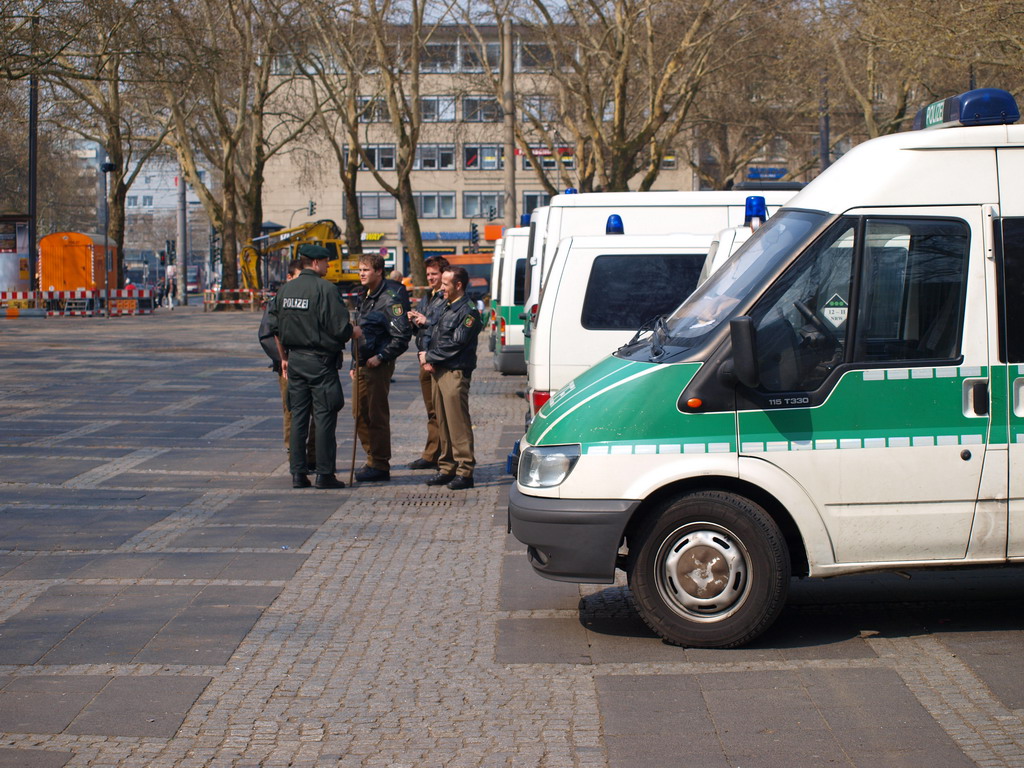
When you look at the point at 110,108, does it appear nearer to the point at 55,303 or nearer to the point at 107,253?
the point at 107,253

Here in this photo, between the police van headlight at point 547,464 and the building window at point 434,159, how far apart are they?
81.2 metres

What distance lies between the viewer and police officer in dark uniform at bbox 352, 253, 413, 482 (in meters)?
10.4

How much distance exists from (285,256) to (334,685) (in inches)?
1930

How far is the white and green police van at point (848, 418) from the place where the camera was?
5.62 metres

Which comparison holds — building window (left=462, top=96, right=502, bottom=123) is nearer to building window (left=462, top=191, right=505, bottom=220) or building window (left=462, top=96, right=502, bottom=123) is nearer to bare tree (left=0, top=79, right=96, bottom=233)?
bare tree (left=0, top=79, right=96, bottom=233)

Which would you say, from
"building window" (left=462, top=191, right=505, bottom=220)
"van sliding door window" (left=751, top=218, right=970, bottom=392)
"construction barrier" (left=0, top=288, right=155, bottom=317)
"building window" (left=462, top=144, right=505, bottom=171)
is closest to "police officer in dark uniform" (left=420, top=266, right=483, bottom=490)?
"van sliding door window" (left=751, top=218, right=970, bottom=392)

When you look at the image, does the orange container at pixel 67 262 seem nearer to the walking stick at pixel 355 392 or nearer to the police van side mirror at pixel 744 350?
the walking stick at pixel 355 392

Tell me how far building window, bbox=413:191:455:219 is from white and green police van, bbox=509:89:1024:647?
8280cm

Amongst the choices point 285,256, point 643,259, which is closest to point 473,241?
point 285,256

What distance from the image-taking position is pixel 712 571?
18.4 feet

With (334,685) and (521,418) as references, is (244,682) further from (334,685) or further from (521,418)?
(521,418)

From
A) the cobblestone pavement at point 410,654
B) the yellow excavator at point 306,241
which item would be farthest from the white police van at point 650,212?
the yellow excavator at point 306,241

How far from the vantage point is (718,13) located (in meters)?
32.2

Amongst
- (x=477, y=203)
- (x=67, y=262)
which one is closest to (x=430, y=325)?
(x=67, y=262)
